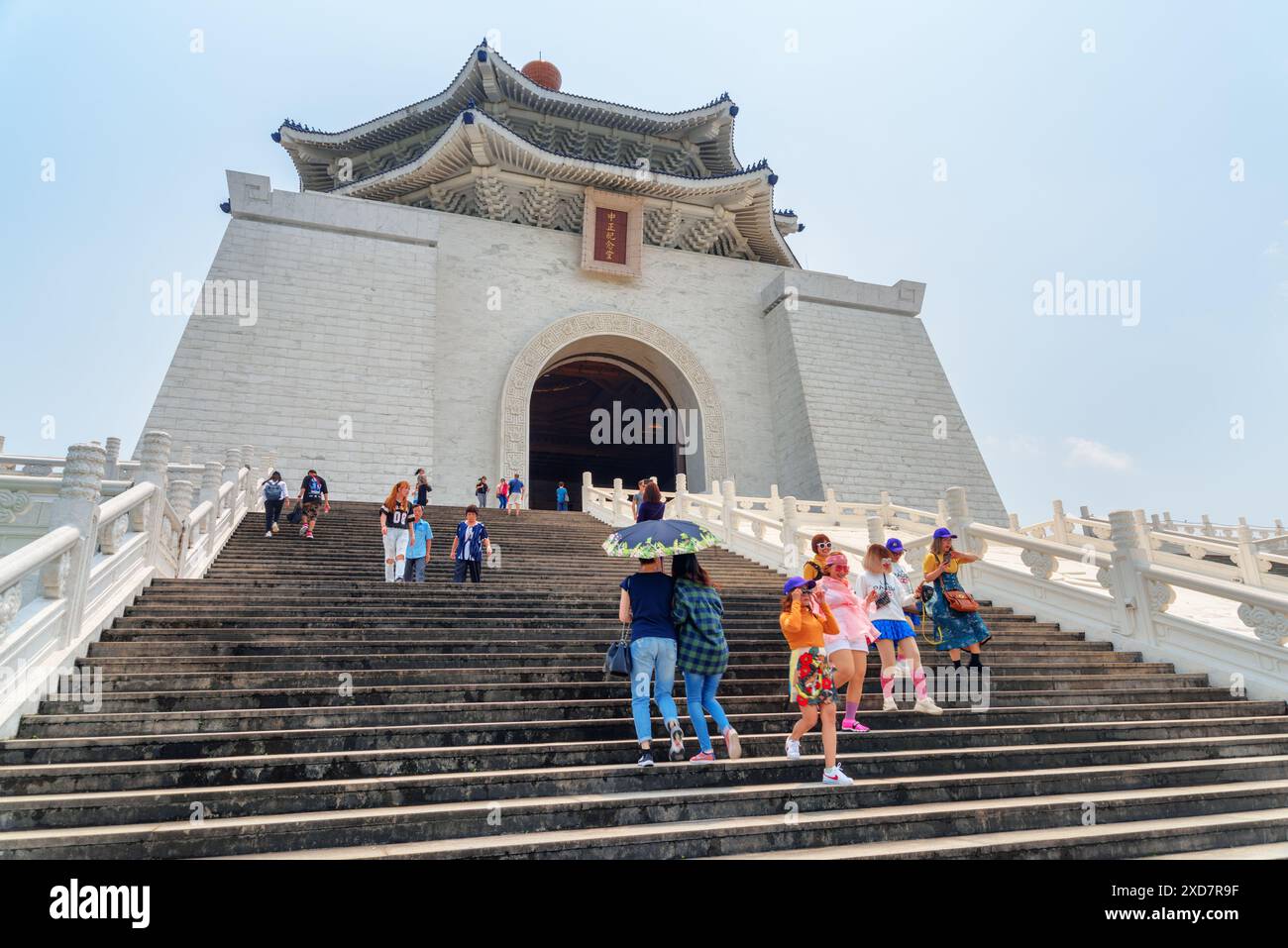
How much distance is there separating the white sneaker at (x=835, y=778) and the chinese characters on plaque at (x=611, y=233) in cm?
1736

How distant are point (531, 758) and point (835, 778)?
1.54 m

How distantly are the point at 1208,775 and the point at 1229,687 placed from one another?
2139mm

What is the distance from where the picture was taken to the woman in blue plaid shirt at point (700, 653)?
12.7 feet

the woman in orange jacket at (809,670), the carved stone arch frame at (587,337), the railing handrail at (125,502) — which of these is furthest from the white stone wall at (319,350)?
the woman in orange jacket at (809,670)

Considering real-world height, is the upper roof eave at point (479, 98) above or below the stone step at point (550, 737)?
above

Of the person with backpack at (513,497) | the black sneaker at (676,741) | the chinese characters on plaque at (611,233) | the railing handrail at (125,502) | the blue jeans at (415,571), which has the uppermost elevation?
the chinese characters on plaque at (611,233)

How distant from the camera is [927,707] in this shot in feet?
15.9

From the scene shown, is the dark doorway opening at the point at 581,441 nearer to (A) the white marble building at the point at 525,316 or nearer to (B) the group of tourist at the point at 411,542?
(A) the white marble building at the point at 525,316

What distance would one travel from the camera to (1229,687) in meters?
5.89

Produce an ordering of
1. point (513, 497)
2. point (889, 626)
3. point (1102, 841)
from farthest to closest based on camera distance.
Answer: point (513, 497)
point (889, 626)
point (1102, 841)

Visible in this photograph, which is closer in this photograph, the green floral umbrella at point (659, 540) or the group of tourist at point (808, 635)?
the group of tourist at point (808, 635)

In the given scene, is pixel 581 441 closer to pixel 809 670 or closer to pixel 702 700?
pixel 702 700

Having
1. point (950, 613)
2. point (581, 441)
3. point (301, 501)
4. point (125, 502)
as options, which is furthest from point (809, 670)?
point (581, 441)
